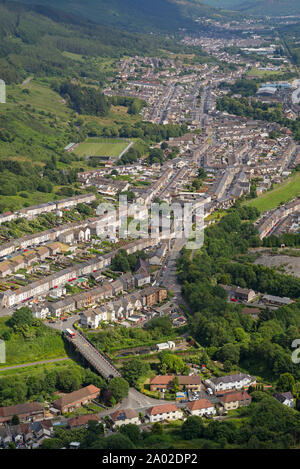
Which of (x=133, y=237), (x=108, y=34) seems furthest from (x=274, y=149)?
(x=108, y=34)

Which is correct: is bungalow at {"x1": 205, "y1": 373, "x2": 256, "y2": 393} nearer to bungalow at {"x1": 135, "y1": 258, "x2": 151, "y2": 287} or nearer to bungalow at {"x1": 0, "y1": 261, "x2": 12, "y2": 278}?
bungalow at {"x1": 135, "y1": 258, "x2": 151, "y2": 287}

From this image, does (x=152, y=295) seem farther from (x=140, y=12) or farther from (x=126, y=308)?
(x=140, y=12)

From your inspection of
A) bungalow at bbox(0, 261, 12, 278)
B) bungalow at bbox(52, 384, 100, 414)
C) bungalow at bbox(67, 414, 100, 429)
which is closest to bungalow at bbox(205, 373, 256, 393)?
bungalow at bbox(52, 384, 100, 414)

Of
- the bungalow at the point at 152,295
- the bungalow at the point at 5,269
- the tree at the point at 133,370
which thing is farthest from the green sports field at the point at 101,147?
the tree at the point at 133,370

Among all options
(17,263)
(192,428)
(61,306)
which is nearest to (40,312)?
(61,306)

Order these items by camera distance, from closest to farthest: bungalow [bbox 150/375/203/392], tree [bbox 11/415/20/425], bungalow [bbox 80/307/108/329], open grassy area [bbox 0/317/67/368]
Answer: tree [bbox 11/415/20/425], bungalow [bbox 150/375/203/392], open grassy area [bbox 0/317/67/368], bungalow [bbox 80/307/108/329]

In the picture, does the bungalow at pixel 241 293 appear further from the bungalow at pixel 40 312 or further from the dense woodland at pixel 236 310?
the bungalow at pixel 40 312

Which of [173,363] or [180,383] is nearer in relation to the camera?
[180,383]
